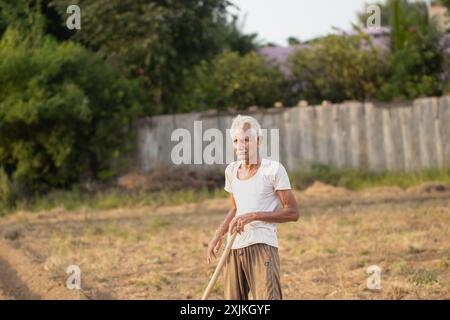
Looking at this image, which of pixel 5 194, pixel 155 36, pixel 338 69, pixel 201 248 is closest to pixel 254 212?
pixel 201 248

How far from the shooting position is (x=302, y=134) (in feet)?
66.5

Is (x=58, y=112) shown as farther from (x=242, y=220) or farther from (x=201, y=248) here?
(x=242, y=220)

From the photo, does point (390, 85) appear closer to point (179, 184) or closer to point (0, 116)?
point (179, 184)

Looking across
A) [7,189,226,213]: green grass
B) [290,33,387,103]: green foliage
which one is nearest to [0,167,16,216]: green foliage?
[7,189,226,213]: green grass

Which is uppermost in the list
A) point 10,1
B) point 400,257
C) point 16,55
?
Result: point 10,1

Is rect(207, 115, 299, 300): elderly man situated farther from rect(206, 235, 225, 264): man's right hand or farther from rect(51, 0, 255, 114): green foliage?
rect(51, 0, 255, 114): green foliage

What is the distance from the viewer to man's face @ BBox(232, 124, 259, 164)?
549 centimetres

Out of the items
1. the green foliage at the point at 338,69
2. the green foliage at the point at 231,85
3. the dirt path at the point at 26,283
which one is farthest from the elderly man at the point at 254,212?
the green foliage at the point at 338,69

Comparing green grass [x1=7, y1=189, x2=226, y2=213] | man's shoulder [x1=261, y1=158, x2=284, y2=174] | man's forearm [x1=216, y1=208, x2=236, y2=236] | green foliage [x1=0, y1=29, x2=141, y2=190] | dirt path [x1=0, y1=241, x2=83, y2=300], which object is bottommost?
dirt path [x1=0, y1=241, x2=83, y2=300]

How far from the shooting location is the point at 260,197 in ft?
18.4

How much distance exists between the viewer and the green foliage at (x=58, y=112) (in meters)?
18.8

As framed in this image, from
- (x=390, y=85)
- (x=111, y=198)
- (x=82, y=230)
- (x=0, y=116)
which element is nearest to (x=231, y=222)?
(x=82, y=230)

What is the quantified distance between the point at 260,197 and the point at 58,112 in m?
13.9

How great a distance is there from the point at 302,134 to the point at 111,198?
4704 mm
